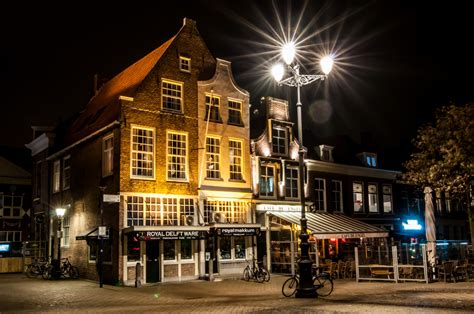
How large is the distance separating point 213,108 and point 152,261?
29.7 ft

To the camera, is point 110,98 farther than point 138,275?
Yes

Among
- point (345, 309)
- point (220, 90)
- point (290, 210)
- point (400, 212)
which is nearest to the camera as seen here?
point (345, 309)

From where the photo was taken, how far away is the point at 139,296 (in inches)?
749

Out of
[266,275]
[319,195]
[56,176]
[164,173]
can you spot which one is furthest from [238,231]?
[56,176]

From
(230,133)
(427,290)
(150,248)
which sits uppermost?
(230,133)

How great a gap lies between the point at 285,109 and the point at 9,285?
18645mm

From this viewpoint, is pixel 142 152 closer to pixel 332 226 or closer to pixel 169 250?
pixel 169 250

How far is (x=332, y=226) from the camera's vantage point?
30.0 meters

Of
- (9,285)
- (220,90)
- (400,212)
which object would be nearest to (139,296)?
(9,285)

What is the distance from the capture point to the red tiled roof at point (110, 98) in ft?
86.5

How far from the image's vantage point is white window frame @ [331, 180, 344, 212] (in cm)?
3606

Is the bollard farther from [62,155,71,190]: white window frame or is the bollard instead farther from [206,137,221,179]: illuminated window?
[62,155,71,190]: white window frame

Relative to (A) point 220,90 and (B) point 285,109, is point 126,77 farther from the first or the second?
(B) point 285,109

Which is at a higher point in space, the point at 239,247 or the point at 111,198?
the point at 111,198
